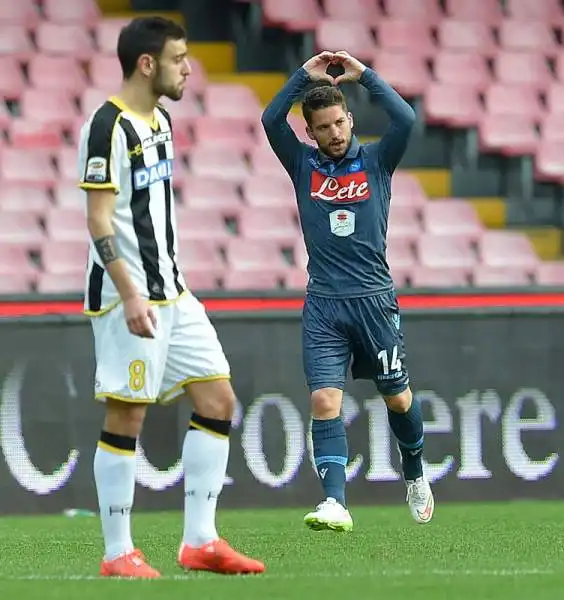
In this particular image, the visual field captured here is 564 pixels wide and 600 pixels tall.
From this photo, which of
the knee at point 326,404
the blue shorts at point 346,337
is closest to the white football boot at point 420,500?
the blue shorts at point 346,337

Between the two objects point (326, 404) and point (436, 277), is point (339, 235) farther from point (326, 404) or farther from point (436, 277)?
point (436, 277)

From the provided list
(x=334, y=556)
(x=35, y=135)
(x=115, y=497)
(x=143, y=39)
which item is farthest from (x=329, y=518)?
(x=35, y=135)

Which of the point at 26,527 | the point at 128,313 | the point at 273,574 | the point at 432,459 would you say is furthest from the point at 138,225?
the point at 432,459

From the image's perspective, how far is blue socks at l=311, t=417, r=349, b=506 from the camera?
22.0 ft

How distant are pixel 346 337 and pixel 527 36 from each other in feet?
23.7

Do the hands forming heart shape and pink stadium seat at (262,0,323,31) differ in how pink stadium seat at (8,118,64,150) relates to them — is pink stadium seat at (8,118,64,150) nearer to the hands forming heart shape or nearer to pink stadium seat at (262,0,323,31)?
pink stadium seat at (262,0,323,31)

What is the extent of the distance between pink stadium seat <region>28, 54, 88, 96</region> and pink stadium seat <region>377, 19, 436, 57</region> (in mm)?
2485

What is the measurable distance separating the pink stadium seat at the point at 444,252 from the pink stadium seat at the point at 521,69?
206 cm

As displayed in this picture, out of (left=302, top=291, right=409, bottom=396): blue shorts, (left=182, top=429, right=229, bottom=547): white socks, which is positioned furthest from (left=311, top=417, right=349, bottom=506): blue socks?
(left=182, top=429, right=229, bottom=547): white socks

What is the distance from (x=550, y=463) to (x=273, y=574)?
3.69m

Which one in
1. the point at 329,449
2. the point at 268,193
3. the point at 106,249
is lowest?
the point at 329,449

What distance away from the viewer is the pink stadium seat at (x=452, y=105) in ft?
41.4

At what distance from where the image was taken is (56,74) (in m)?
12.6

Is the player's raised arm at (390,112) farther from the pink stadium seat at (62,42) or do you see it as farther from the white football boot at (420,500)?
the pink stadium seat at (62,42)
